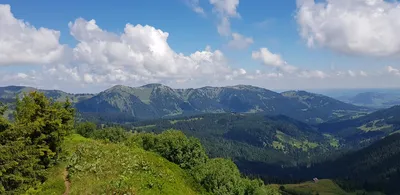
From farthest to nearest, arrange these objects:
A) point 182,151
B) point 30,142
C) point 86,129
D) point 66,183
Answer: point 86,129 < point 182,151 < point 66,183 < point 30,142

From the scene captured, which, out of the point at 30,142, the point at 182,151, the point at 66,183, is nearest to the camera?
the point at 30,142

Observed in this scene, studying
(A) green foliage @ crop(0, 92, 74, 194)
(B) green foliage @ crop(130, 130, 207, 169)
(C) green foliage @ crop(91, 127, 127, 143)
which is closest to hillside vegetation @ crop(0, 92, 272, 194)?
(A) green foliage @ crop(0, 92, 74, 194)

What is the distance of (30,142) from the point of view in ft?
Result: 144

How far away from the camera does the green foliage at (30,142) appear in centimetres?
3698

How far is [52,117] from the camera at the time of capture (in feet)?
169

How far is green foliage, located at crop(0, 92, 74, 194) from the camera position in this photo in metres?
37.0

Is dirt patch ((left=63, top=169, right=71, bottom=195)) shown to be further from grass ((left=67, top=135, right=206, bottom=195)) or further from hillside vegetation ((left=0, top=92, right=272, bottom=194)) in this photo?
grass ((left=67, top=135, right=206, bottom=195))

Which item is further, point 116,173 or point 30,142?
point 116,173

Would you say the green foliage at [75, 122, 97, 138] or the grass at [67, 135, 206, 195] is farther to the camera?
the green foliage at [75, 122, 97, 138]

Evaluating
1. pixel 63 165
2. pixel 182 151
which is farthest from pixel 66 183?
pixel 182 151

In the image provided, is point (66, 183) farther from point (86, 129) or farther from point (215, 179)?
point (86, 129)

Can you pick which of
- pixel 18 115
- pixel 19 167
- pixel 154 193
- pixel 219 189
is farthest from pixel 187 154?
pixel 19 167

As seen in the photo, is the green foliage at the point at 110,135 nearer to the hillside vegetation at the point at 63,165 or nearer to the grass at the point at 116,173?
→ the hillside vegetation at the point at 63,165

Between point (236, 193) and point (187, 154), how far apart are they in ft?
46.5
